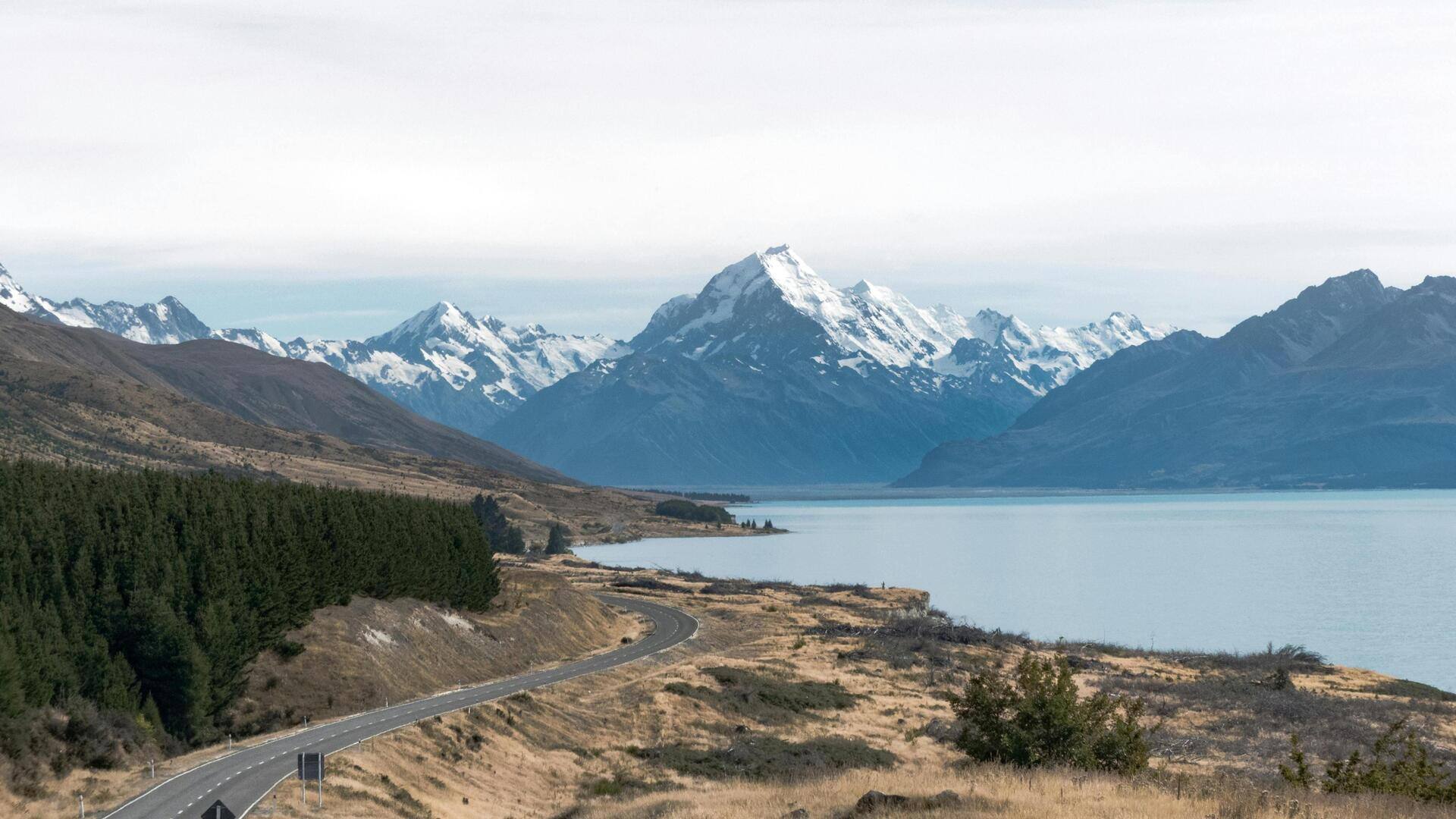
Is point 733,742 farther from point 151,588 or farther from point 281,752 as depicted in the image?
point 151,588

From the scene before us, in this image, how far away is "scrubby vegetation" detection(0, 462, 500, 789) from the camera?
171 feet

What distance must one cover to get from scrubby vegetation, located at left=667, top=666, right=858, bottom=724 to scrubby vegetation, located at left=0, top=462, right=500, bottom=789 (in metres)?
21.8

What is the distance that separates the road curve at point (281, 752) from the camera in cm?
4203

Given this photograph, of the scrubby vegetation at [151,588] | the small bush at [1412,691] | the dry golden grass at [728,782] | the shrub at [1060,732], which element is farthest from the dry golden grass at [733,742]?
the scrubby vegetation at [151,588]

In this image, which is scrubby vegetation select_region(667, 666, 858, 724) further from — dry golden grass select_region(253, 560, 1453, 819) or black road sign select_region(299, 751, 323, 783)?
black road sign select_region(299, 751, 323, 783)

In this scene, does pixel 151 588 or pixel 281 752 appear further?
pixel 151 588

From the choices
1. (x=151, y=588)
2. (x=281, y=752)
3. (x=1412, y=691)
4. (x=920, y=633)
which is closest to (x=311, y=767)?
(x=281, y=752)

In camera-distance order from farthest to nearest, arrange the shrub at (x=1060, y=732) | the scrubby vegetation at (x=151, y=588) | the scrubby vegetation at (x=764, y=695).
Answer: the scrubby vegetation at (x=764, y=695) → the scrubby vegetation at (x=151, y=588) → the shrub at (x=1060, y=732)

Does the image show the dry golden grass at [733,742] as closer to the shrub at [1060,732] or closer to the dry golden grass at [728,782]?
the dry golden grass at [728,782]

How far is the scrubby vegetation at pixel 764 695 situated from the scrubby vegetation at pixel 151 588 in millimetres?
21819

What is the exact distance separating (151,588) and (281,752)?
15.5 m

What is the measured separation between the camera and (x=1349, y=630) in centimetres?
13525

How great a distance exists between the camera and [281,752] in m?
51.8

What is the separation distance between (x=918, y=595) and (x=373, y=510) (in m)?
85.2
